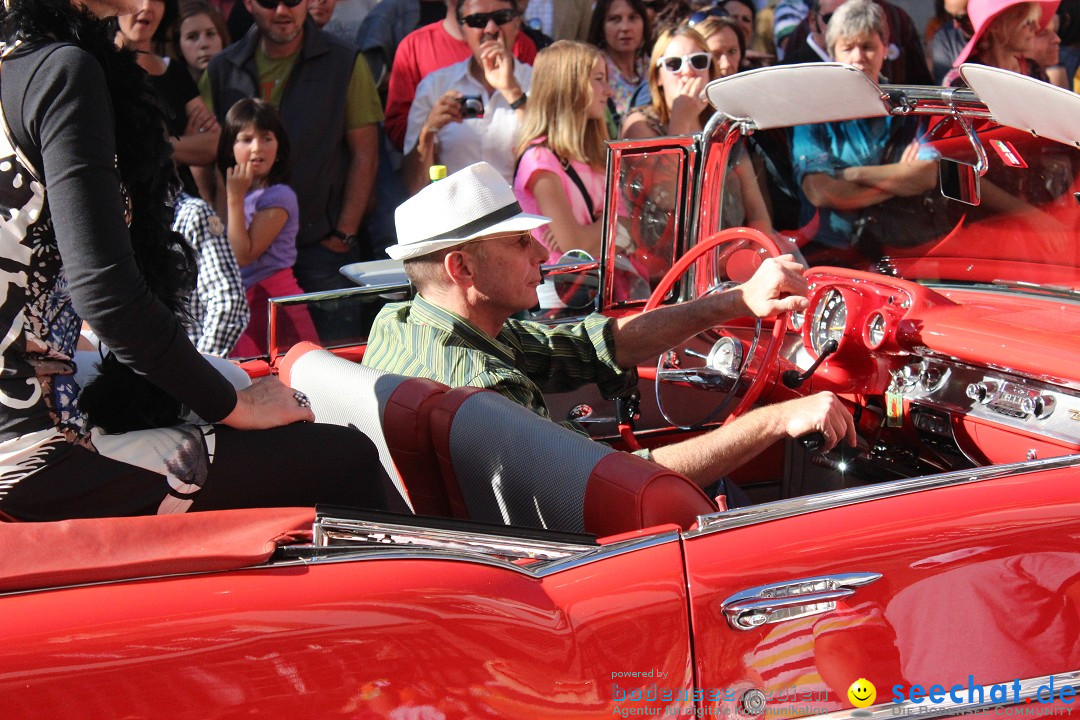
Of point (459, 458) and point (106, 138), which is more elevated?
point (106, 138)

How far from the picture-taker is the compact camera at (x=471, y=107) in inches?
205

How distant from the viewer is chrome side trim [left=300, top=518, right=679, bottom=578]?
175cm

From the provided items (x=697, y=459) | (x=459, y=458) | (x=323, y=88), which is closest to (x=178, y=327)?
(x=459, y=458)

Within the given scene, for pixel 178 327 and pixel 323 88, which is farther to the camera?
pixel 323 88

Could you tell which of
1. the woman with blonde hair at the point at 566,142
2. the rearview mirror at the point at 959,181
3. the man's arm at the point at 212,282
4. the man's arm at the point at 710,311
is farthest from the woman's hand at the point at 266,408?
the woman with blonde hair at the point at 566,142

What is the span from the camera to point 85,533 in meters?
1.71

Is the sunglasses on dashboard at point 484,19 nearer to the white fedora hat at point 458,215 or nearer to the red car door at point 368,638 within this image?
the white fedora hat at point 458,215

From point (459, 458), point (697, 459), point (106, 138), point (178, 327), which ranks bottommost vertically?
point (697, 459)

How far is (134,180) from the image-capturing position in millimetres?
2037

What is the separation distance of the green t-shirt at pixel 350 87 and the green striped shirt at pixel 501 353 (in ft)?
8.59

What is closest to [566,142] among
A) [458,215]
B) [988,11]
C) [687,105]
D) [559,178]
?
[559,178]

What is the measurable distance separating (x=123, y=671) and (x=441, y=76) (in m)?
4.19

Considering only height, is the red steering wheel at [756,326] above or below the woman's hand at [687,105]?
below

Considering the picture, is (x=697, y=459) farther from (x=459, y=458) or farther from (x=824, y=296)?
(x=824, y=296)
